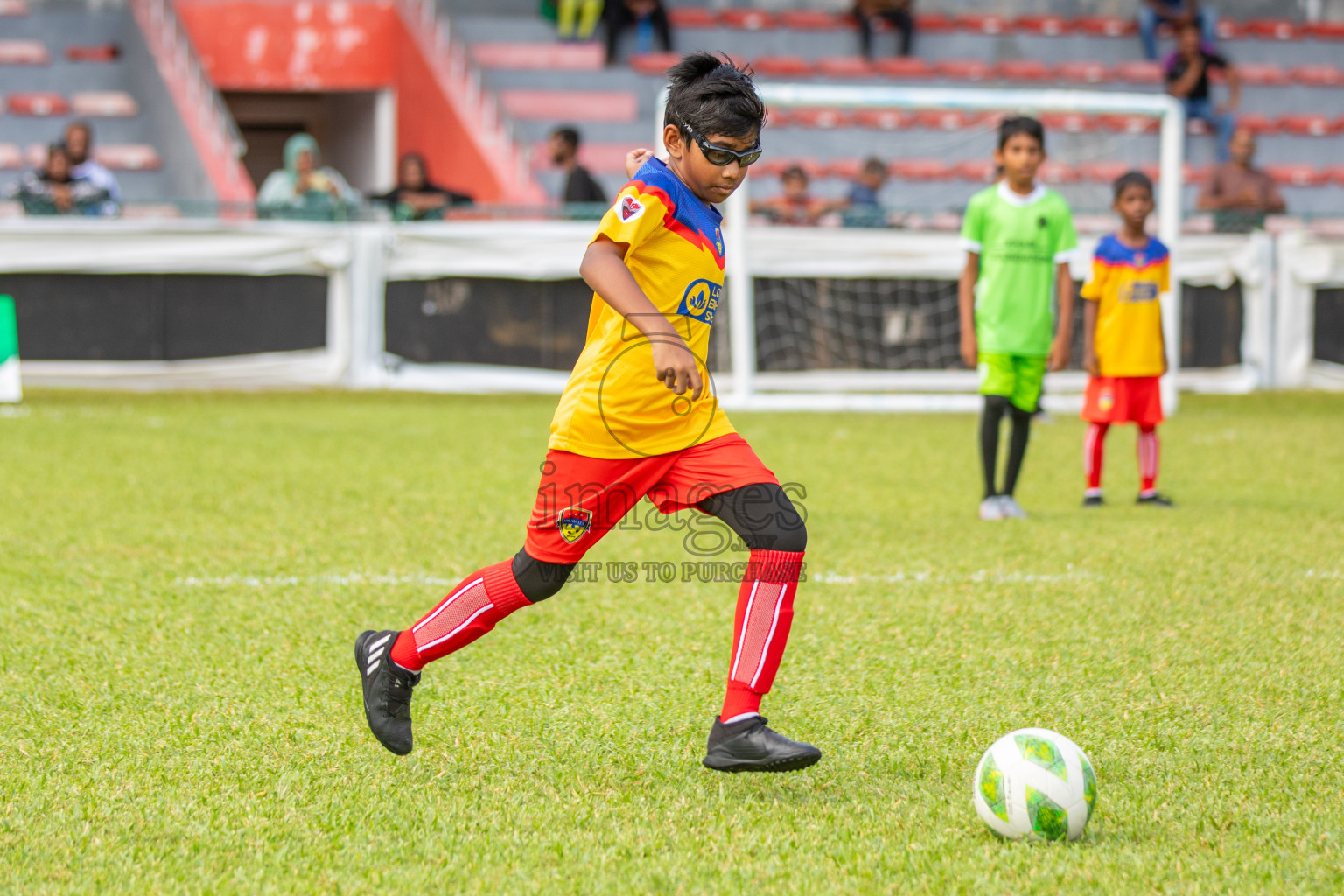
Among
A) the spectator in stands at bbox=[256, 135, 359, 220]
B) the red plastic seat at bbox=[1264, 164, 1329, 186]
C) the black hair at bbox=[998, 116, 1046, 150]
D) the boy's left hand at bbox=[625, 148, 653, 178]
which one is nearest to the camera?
the boy's left hand at bbox=[625, 148, 653, 178]

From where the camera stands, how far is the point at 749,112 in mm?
2770

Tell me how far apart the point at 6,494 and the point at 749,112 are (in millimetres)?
4779

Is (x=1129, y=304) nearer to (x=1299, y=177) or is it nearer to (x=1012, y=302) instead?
(x=1012, y=302)

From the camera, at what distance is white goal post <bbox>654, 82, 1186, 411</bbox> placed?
10164 millimetres

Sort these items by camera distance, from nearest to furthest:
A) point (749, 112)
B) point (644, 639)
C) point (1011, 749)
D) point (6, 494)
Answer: point (1011, 749), point (749, 112), point (644, 639), point (6, 494)

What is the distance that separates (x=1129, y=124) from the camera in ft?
43.5

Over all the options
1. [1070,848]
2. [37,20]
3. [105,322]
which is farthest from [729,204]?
[37,20]

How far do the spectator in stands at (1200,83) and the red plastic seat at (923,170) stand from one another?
3.82m

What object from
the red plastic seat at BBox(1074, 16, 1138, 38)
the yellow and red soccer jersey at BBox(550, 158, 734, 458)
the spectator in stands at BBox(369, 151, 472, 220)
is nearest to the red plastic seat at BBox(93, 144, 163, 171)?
the spectator in stands at BBox(369, 151, 472, 220)

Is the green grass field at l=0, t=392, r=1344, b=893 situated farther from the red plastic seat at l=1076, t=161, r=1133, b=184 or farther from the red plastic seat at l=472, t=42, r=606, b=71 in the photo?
the red plastic seat at l=472, t=42, r=606, b=71

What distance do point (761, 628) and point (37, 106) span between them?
16331 millimetres

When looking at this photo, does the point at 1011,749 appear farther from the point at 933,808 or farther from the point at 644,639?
the point at 644,639

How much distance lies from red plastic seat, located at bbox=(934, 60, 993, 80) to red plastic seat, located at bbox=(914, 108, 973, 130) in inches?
64.1

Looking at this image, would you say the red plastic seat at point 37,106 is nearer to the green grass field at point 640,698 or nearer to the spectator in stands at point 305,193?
the spectator in stands at point 305,193
